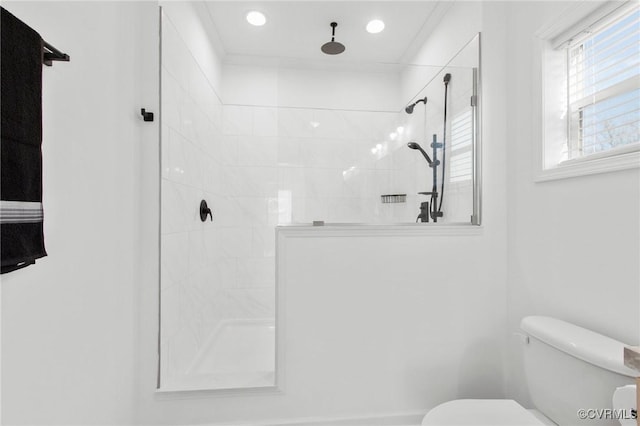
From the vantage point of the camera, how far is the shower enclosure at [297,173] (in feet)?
5.49

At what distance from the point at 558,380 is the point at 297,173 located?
1.39 meters

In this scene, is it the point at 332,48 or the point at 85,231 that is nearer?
the point at 85,231

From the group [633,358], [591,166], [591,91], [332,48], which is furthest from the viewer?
[332,48]

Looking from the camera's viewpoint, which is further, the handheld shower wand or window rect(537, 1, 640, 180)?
the handheld shower wand

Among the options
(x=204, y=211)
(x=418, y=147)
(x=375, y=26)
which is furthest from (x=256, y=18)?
(x=418, y=147)

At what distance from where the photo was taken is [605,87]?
1.34 metres

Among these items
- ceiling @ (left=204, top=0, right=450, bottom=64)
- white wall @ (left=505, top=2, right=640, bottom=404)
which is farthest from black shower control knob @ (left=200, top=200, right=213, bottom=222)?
white wall @ (left=505, top=2, right=640, bottom=404)

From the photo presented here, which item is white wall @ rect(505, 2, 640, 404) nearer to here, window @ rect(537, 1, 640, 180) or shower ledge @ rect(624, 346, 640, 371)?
window @ rect(537, 1, 640, 180)

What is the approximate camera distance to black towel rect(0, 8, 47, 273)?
76cm

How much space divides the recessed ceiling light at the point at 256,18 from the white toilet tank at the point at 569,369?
2.39 metres

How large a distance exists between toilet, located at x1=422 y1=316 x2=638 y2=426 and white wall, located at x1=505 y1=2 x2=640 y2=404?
0.12 m

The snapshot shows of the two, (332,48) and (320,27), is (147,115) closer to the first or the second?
(332,48)

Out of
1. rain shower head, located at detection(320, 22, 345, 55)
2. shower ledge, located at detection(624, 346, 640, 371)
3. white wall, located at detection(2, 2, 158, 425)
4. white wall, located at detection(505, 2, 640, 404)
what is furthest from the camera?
rain shower head, located at detection(320, 22, 345, 55)

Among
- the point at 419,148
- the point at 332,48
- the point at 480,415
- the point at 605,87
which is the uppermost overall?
the point at 332,48
